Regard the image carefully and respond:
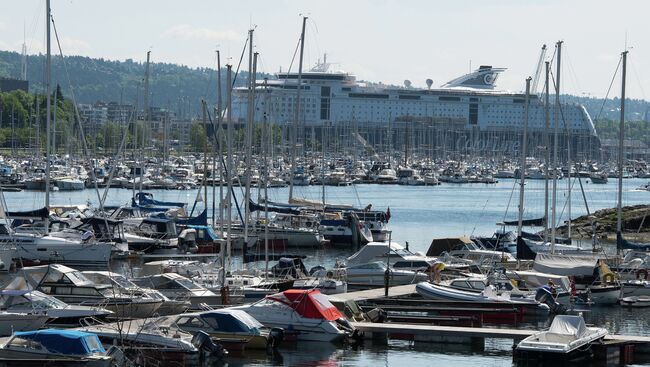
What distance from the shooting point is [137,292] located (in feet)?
108

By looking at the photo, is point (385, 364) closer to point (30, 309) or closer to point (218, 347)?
point (218, 347)

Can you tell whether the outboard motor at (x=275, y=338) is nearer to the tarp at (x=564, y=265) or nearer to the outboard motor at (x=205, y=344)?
the outboard motor at (x=205, y=344)

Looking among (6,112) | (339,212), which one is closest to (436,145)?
(6,112)

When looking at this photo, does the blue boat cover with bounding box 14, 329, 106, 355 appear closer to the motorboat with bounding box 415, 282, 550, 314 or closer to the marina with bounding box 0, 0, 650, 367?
the marina with bounding box 0, 0, 650, 367

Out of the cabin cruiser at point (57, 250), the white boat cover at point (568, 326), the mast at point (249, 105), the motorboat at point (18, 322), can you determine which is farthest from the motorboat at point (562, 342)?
the cabin cruiser at point (57, 250)

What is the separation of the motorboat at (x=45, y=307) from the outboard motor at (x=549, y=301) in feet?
39.8

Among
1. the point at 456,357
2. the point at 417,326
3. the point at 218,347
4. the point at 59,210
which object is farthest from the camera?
the point at 59,210

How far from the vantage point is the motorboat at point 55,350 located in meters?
25.9

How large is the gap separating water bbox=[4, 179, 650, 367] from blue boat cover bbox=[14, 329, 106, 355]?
380 centimetres

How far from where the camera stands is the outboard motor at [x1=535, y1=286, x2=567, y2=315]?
122ft

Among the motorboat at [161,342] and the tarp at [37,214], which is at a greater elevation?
the tarp at [37,214]

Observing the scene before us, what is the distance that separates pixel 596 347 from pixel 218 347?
815 cm

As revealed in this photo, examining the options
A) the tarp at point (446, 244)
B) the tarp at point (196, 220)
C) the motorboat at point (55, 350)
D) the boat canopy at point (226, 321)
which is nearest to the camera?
the motorboat at point (55, 350)

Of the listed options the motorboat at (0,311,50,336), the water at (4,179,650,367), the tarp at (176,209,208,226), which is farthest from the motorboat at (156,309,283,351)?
the tarp at (176,209,208,226)
